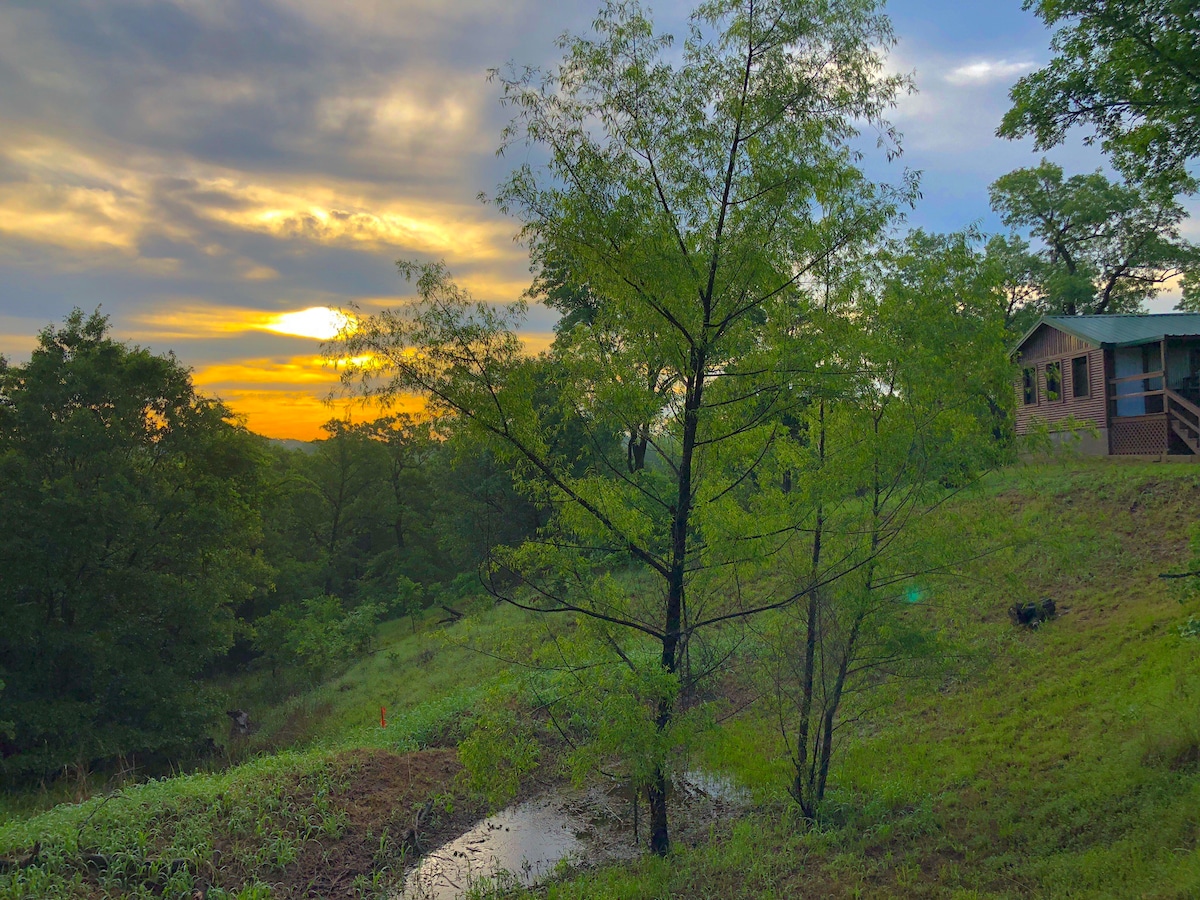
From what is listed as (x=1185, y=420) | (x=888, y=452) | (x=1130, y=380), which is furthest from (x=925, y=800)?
(x=1130, y=380)

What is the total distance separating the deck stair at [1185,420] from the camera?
1720cm

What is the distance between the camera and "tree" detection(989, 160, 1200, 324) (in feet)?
108

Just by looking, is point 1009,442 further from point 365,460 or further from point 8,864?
point 365,460

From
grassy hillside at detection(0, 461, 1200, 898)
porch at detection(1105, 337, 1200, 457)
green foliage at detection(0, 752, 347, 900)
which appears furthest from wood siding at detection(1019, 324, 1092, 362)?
green foliage at detection(0, 752, 347, 900)

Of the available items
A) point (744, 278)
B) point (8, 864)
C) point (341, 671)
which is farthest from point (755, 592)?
point (341, 671)

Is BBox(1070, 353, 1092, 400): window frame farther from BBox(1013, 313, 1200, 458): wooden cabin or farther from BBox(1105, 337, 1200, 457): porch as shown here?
BBox(1105, 337, 1200, 457): porch

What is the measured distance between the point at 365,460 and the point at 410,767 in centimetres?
3369

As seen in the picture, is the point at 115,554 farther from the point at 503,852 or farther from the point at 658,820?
the point at 658,820

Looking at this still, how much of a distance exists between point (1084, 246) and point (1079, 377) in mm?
16865

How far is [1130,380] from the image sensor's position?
19.9 meters

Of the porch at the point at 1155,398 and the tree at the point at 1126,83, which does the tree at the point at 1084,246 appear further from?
the tree at the point at 1126,83

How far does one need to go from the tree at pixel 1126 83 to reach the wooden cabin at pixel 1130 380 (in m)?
9.00

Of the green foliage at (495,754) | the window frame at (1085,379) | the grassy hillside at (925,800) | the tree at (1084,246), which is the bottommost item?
the grassy hillside at (925,800)

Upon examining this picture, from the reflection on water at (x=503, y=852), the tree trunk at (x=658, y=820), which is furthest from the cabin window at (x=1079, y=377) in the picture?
the tree trunk at (x=658, y=820)
